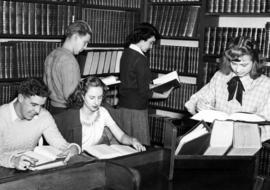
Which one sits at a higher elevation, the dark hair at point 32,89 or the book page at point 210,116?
the dark hair at point 32,89

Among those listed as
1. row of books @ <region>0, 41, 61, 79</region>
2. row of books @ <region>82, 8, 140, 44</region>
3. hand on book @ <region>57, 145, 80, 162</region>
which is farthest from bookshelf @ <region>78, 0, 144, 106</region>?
hand on book @ <region>57, 145, 80, 162</region>

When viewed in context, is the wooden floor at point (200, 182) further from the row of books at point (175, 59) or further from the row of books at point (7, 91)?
the row of books at point (175, 59)

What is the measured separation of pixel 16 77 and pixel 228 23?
216 centimetres

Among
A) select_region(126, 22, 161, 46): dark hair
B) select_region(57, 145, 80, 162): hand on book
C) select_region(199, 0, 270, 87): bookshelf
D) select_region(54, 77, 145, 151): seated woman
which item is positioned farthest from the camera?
select_region(199, 0, 270, 87): bookshelf

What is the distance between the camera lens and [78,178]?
1.70 meters

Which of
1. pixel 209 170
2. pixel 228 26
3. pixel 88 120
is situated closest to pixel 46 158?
pixel 88 120

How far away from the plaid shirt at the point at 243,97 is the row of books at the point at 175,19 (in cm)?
175

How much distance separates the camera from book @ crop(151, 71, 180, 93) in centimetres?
359

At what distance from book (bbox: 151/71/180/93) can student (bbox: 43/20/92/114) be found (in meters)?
0.76

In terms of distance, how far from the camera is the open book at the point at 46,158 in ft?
6.23

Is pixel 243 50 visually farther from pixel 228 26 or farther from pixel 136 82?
pixel 228 26

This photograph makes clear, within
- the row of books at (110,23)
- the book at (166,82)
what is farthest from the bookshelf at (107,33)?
the book at (166,82)

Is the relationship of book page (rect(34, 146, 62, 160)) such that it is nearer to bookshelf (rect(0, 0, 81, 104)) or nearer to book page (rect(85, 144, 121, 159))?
book page (rect(85, 144, 121, 159))

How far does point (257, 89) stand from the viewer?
8.11ft
